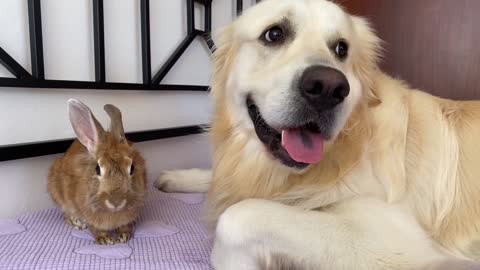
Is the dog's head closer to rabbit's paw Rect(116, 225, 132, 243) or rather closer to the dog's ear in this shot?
the dog's ear

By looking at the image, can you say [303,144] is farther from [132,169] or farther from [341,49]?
[132,169]

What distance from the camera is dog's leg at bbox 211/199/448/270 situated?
2.17ft

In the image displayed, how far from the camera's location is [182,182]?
135cm

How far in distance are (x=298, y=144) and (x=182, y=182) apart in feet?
2.17

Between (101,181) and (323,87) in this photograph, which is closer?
(323,87)

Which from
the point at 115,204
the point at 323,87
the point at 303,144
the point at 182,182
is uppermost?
the point at 323,87

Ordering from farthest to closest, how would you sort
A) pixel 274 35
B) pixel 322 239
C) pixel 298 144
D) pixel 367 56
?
pixel 367 56 → pixel 274 35 → pixel 298 144 → pixel 322 239

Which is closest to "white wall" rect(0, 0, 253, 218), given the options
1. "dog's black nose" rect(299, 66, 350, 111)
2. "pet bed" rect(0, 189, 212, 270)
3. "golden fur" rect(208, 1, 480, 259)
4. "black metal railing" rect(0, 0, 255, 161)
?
"black metal railing" rect(0, 0, 255, 161)

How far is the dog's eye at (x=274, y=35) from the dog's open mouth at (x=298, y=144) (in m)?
0.18

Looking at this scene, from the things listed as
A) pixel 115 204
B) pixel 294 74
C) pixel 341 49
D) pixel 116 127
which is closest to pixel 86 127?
pixel 116 127

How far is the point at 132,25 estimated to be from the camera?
137 cm

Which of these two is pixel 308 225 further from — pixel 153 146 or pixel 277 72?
pixel 153 146

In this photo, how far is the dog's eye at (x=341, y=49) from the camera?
90 centimetres

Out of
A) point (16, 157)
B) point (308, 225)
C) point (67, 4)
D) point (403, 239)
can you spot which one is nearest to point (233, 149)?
point (308, 225)
